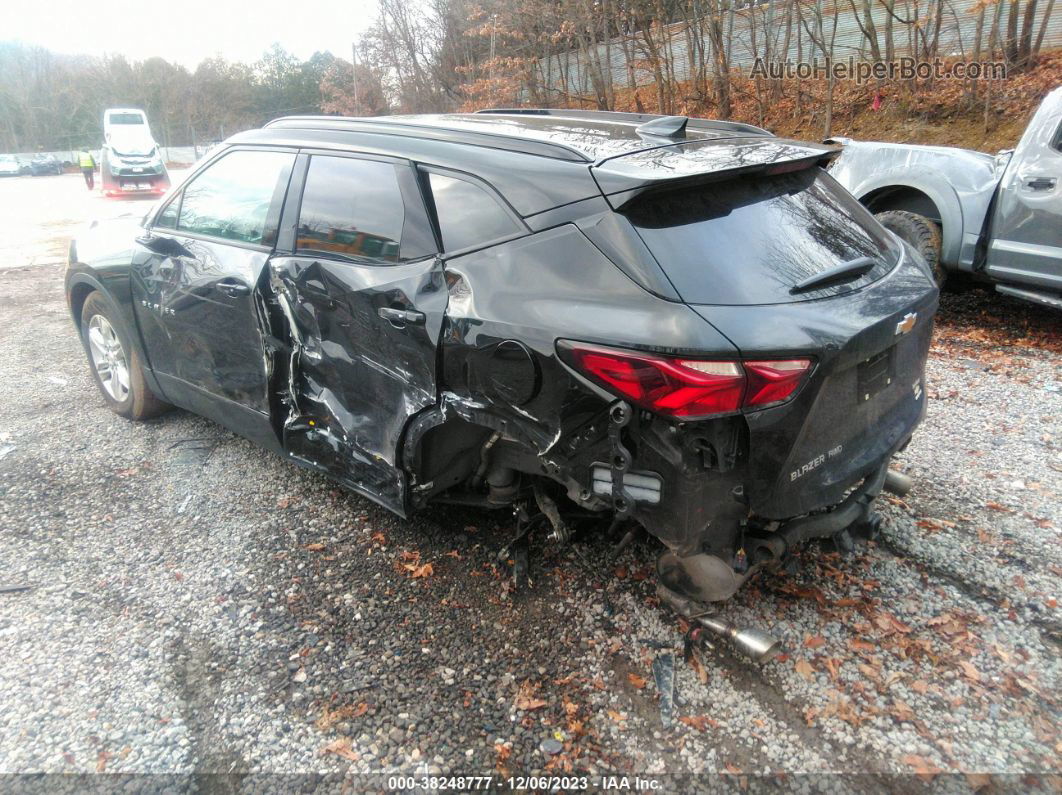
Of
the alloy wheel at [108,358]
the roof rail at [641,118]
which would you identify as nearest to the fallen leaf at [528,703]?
the roof rail at [641,118]

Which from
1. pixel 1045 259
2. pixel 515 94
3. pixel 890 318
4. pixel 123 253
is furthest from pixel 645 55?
pixel 890 318

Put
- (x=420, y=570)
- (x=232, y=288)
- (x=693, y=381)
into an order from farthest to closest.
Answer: (x=232, y=288)
(x=420, y=570)
(x=693, y=381)

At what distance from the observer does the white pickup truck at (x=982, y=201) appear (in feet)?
18.0

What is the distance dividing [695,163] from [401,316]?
117cm

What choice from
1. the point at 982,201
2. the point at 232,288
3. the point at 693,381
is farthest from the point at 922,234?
the point at 232,288

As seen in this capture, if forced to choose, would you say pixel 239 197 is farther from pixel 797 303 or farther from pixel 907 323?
pixel 907 323

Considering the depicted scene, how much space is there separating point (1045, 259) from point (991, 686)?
429cm

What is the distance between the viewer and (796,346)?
7.12ft

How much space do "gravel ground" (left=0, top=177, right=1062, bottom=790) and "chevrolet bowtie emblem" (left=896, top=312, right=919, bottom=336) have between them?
107 cm

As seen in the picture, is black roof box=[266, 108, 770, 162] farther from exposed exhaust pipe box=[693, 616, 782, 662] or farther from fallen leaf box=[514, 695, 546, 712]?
fallen leaf box=[514, 695, 546, 712]

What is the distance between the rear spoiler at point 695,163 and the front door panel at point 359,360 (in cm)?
71

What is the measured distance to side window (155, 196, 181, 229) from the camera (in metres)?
4.01

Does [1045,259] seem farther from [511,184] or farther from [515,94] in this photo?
[515,94]

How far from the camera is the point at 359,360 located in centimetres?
299
